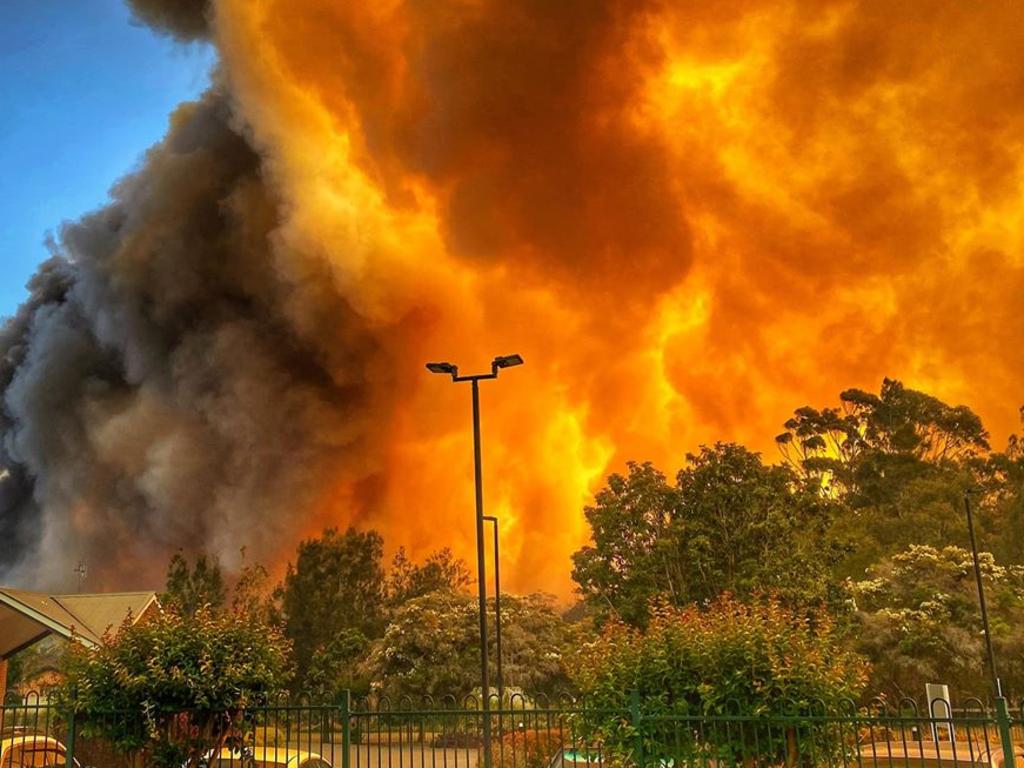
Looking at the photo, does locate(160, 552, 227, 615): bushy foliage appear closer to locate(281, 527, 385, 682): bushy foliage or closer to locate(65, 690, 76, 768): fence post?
locate(281, 527, 385, 682): bushy foliage

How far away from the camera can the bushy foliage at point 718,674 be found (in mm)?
10586

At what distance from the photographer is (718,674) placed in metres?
10.9

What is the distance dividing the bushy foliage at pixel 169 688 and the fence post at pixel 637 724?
17.0 ft

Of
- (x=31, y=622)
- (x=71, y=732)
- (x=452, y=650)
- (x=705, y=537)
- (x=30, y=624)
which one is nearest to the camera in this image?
(x=71, y=732)

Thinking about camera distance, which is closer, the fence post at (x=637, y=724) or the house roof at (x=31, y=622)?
the fence post at (x=637, y=724)

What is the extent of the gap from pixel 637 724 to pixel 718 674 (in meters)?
1.27

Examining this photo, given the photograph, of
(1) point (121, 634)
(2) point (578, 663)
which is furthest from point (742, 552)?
(1) point (121, 634)

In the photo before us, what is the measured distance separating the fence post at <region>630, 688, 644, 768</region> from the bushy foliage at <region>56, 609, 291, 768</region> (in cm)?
518

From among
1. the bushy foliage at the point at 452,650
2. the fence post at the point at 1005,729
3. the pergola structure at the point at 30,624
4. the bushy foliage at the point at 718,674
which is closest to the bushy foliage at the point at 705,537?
the bushy foliage at the point at 452,650

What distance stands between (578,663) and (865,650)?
3185cm

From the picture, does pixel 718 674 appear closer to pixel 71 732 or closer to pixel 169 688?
pixel 169 688

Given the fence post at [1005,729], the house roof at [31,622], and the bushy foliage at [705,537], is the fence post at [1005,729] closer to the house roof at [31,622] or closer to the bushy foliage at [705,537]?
the house roof at [31,622]

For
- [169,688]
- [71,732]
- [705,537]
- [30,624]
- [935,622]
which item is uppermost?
[705,537]

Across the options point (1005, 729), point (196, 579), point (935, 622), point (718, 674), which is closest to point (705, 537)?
point (935, 622)
